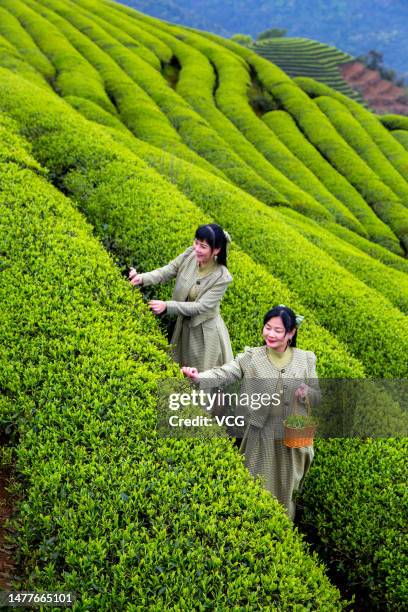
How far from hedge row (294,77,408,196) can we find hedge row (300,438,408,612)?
33.9 metres

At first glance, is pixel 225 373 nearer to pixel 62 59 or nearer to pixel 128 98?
pixel 128 98

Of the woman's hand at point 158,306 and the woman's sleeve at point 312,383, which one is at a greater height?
the woman's hand at point 158,306

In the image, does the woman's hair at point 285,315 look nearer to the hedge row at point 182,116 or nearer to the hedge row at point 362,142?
the hedge row at point 182,116

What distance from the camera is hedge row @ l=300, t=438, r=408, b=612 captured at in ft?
18.9

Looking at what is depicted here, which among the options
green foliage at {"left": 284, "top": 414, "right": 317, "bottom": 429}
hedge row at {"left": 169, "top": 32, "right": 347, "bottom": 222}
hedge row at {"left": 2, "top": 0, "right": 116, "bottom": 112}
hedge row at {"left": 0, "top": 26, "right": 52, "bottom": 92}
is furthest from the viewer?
hedge row at {"left": 2, "top": 0, "right": 116, "bottom": 112}

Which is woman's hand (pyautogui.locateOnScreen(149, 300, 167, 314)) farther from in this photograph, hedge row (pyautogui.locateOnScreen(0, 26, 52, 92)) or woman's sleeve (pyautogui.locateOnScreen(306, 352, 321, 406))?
hedge row (pyautogui.locateOnScreen(0, 26, 52, 92))

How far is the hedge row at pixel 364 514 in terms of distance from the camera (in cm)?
576

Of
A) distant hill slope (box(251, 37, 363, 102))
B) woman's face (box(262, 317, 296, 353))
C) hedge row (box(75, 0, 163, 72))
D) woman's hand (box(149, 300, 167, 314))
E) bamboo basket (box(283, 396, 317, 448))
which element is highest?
distant hill slope (box(251, 37, 363, 102))

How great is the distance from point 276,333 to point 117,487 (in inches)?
81.9

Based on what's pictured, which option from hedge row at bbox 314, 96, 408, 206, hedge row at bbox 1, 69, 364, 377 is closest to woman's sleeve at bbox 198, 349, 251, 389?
hedge row at bbox 1, 69, 364, 377

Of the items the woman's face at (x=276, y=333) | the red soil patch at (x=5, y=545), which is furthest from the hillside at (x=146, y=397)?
the woman's face at (x=276, y=333)

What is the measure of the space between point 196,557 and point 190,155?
21.2 m

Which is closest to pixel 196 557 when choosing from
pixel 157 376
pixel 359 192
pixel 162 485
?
pixel 162 485

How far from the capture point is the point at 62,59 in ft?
107
